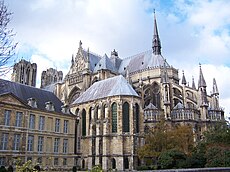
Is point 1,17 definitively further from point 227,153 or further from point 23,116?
point 23,116

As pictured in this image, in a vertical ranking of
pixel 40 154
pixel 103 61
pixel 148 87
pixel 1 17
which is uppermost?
pixel 103 61

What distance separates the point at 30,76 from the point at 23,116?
46390 millimetres

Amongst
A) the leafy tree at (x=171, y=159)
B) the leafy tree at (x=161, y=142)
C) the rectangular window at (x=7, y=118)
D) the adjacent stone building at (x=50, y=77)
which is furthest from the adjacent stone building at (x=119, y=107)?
the adjacent stone building at (x=50, y=77)

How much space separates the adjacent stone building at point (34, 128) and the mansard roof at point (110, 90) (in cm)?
527

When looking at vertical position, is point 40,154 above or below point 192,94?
below

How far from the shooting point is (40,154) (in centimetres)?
3103

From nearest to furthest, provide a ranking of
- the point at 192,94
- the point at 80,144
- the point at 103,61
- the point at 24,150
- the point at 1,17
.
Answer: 1. the point at 1,17
2. the point at 24,150
3. the point at 80,144
4. the point at 192,94
5. the point at 103,61

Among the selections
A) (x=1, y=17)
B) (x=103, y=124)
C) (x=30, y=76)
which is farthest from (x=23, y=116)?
(x=30, y=76)

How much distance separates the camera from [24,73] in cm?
7312

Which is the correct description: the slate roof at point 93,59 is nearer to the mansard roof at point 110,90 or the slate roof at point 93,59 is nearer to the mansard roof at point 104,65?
the mansard roof at point 104,65

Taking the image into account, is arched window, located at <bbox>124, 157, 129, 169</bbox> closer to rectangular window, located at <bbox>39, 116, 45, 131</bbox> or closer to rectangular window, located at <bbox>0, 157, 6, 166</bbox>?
rectangular window, located at <bbox>39, 116, 45, 131</bbox>

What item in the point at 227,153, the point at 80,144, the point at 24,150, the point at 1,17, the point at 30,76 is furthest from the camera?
the point at 30,76

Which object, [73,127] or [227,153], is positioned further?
[73,127]

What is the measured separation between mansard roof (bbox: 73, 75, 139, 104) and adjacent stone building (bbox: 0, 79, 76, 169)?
527 centimetres
